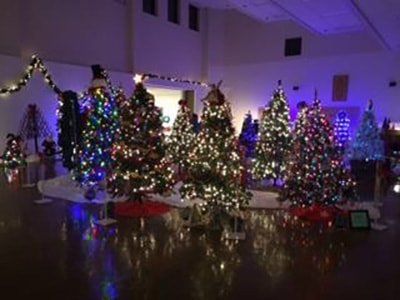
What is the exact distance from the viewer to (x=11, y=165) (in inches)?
452

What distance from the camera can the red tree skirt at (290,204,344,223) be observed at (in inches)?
261

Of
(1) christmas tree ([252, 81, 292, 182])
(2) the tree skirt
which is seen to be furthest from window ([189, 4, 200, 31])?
(2) the tree skirt

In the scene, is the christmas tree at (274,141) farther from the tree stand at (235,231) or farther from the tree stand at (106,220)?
the tree stand at (106,220)

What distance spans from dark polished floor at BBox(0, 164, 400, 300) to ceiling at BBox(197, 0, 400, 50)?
5928mm

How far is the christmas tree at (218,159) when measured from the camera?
5.99 meters

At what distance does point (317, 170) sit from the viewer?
662 cm

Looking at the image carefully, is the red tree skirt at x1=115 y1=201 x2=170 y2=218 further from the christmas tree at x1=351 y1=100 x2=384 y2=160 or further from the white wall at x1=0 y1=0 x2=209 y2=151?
the christmas tree at x1=351 y1=100 x2=384 y2=160

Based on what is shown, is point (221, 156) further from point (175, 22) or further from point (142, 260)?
point (175, 22)

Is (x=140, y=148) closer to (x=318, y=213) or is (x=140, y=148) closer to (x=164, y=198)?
(x=164, y=198)

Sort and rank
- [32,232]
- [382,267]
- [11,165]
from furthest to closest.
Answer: [11,165]
[32,232]
[382,267]

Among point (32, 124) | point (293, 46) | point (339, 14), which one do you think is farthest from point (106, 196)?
point (293, 46)

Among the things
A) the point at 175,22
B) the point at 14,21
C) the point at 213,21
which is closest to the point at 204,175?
the point at 14,21

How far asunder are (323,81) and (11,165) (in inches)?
522

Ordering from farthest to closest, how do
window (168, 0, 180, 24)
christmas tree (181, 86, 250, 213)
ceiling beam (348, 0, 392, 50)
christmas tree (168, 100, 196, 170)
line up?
window (168, 0, 180, 24), christmas tree (168, 100, 196, 170), ceiling beam (348, 0, 392, 50), christmas tree (181, 86, 250, 213)
